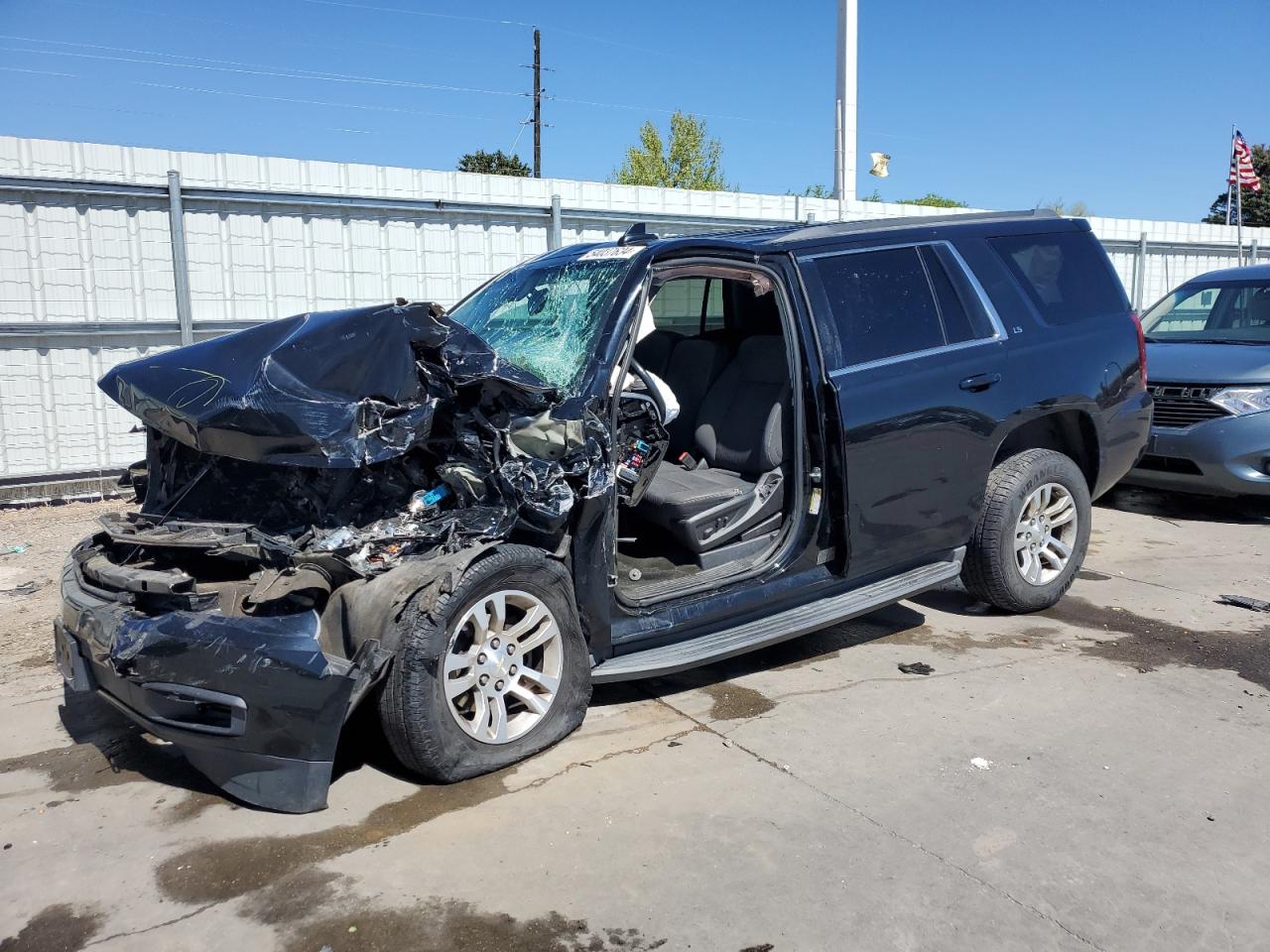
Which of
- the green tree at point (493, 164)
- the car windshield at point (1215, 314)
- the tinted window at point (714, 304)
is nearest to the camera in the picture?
the tinted window at point (714, 304)

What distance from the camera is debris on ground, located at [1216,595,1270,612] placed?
5.53m

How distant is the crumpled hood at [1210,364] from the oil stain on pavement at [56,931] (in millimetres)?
7729

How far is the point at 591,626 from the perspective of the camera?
3.84 meters

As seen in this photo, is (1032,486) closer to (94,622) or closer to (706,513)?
(706,513)

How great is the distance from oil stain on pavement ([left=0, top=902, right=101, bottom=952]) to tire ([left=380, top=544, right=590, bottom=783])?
100 cm

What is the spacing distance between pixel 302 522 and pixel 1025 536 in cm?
366

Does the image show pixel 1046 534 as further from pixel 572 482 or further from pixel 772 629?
pixel 572 482

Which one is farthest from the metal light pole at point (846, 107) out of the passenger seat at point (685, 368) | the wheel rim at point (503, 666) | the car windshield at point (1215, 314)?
the wheel rim at point (503, 666)

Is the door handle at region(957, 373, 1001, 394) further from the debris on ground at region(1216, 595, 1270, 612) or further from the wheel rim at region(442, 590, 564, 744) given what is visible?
the wheel rim at region(442, 590, 564, 744)

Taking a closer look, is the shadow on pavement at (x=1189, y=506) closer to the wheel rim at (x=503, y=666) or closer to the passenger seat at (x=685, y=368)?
the passenger seat at (x=685, y=368)

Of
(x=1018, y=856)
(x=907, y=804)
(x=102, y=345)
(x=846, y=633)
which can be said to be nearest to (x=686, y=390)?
(x=846, y=633)

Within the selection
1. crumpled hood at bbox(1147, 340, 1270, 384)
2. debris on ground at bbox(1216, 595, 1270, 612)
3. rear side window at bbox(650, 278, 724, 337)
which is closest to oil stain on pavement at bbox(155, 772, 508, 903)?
rear side window at bbox(650, 278, 724, 337)

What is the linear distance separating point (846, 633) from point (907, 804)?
1882 mm

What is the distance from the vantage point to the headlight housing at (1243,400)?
729 cm
